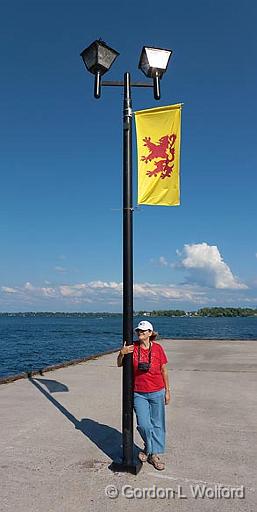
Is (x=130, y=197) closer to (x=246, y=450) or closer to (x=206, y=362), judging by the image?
(x=246, y=450)

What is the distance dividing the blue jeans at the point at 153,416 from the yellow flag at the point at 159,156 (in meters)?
2.21

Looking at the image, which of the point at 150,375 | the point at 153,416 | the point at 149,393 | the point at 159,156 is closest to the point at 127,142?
the point at 159,156

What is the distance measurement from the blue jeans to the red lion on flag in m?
2.51

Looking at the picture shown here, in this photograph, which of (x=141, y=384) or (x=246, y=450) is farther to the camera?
(x=246, y=450)

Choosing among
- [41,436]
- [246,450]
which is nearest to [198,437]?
[246,450]

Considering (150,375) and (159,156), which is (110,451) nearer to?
(150,375)

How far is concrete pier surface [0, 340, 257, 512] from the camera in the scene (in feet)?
14.0

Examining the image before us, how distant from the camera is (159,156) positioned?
5.50 meters

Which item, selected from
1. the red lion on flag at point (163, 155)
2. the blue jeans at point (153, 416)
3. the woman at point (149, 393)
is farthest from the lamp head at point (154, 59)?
the blue jeans at point (153, 416)

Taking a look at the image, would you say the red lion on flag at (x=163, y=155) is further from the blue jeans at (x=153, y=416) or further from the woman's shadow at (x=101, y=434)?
the woman's shadow at (x=101, y=434)

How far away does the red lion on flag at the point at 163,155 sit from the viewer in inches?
216

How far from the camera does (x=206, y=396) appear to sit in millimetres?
9078

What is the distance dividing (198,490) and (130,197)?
3.22m

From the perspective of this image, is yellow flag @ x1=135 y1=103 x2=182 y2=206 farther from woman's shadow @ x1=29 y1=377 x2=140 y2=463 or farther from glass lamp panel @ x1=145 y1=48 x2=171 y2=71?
woman's shadow @ x1=29 y1=377 x2=140 y2=463
